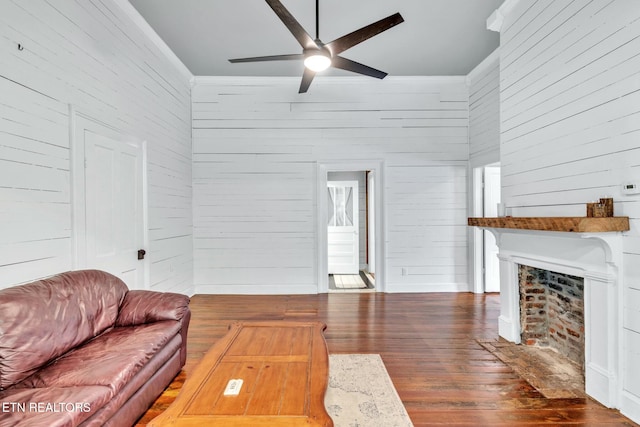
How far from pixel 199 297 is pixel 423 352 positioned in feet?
11.4

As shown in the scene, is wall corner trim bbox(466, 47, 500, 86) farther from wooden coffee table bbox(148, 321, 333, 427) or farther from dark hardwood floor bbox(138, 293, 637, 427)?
wooden coffee table bbox(148, 321, 333, 427)

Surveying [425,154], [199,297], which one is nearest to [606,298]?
[425,154]

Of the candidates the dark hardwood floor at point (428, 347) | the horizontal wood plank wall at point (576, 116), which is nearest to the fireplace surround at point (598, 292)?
the horizontal wood plank wall at point (576, 116)

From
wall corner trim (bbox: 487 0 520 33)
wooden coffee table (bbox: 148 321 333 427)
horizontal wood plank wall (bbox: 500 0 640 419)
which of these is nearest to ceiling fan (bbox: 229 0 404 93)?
horizontal wood plank wall (bbox: 500 0 640 419)

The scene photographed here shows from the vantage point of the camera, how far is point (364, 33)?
2.48m

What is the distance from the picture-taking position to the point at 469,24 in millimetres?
3736

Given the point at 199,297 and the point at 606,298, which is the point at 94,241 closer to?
the point at 199,297

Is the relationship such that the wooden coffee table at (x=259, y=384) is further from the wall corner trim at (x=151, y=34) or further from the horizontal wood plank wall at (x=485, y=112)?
the horizontal wood plank wall at (x=485, y=112)

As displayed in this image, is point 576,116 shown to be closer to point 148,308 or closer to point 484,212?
point 484,212

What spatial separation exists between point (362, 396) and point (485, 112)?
4363 millimetres

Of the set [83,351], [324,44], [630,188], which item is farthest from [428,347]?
[324,44]

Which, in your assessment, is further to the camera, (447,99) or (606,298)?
(447,99)

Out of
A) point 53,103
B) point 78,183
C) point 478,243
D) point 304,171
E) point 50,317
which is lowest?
point 50,317

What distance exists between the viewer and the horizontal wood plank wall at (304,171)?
16.9 feet
